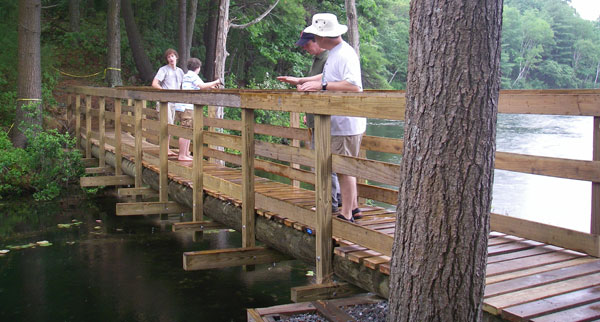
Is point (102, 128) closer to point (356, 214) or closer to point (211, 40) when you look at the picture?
point (356, 214)

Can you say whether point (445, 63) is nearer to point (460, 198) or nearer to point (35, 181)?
point (460, 198)

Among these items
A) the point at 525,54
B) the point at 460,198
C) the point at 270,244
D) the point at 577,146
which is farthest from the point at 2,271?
the point at 525,54

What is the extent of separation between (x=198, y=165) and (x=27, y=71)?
8590 millimetres

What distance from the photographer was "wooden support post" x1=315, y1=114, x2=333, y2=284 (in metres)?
4.57

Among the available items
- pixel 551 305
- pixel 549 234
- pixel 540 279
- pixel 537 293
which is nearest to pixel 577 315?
pixel 551 305

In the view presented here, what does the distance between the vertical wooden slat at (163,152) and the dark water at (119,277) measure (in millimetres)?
736

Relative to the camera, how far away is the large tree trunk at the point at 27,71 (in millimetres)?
13602

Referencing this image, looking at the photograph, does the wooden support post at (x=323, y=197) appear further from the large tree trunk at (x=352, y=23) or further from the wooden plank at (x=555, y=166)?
the large tree trunk at (x=352, y=23)

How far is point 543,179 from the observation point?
2131 centimetres

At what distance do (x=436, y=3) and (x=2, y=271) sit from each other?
6920 millimetres

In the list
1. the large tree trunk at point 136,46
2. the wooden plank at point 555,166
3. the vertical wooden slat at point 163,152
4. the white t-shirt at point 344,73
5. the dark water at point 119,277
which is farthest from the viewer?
the large tree trunk at point 136,46

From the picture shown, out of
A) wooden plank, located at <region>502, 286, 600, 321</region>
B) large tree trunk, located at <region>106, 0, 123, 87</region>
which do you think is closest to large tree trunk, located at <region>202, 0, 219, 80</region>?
large tree trunk, located at <region>106, 0, 123, 87</region>

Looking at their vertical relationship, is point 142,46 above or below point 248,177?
above

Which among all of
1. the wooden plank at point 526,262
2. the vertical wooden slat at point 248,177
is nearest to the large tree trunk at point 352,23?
the vertical wooden slat at point 248,177
